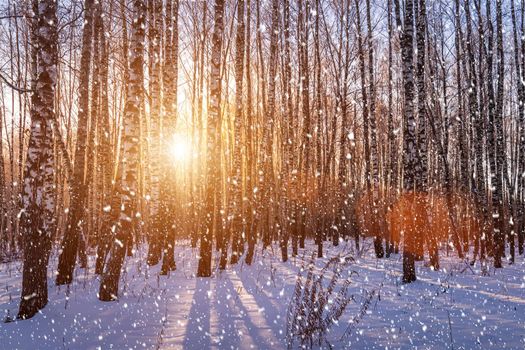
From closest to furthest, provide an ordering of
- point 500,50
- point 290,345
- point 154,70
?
point 290,345
point 154,70
point 500,50

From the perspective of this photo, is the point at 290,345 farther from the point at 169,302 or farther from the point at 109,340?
the point at 169,302

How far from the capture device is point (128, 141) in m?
6.97

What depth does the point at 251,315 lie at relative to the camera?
5.94 meters

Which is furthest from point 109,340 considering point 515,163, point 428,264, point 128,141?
point 515,163

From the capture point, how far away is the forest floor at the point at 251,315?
4.76 meters

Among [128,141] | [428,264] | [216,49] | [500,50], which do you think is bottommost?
[428,264]

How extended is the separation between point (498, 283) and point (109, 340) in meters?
7.72

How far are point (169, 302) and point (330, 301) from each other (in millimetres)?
2752

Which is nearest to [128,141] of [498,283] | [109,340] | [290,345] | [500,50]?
[109,340]

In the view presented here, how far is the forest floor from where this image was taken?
187 inches

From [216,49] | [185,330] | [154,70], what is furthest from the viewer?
[154,70]

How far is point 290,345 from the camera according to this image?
4371 millimetres

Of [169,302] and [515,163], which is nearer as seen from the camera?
[169,302]

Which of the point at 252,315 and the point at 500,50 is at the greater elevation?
the point at 500,50
